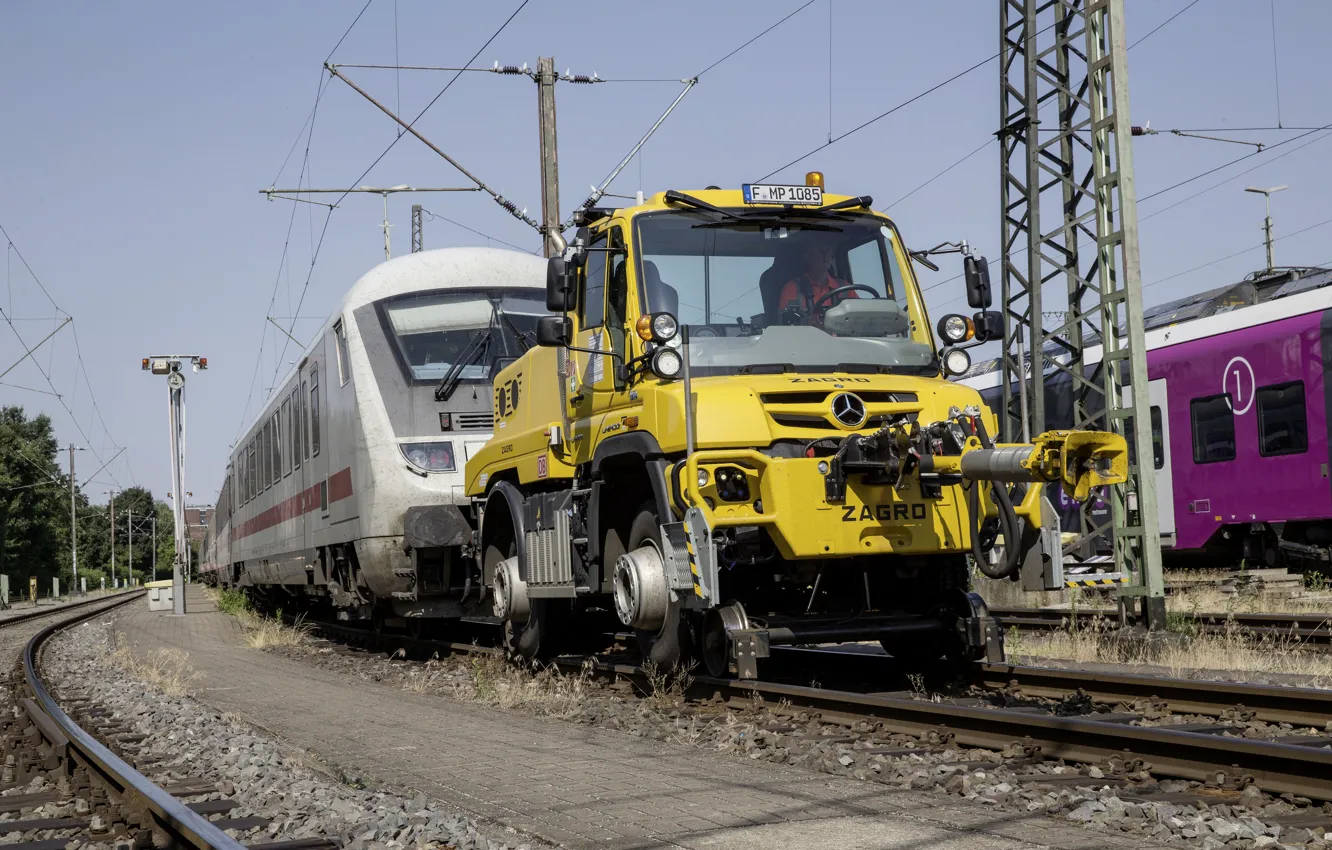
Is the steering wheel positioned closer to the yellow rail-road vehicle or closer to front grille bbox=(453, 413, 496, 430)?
the yellow rail-road vehicle

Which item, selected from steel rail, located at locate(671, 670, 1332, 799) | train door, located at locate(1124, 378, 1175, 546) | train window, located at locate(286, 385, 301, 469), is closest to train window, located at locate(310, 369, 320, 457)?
train window, located at locate(286, 385, 301, 469)

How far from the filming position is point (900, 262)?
9766 mm

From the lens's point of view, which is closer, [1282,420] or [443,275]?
[443,275]

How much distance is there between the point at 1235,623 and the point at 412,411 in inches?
321

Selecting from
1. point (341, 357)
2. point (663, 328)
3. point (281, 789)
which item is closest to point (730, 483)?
point (663, 328)

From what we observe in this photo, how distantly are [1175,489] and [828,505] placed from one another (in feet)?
43.0

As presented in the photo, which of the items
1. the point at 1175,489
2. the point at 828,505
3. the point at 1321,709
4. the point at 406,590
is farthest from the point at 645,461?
the point at 1175,489

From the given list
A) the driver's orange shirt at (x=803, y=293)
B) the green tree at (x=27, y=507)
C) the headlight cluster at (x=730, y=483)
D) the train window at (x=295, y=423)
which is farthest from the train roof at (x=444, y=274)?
the green tree at (x=27, y=507)

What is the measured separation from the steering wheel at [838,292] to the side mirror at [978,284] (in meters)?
Result: 0.62

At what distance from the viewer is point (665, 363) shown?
851 cm

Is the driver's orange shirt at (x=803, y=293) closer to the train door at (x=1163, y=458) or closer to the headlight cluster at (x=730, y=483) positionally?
Answer: the headlight cluster at (x=730, y=483)

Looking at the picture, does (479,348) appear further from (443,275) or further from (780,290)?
(780,290)

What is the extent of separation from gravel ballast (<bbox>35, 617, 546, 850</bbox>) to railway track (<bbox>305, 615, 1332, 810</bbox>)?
8.67 ft

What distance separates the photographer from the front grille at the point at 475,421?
13.7 meters
